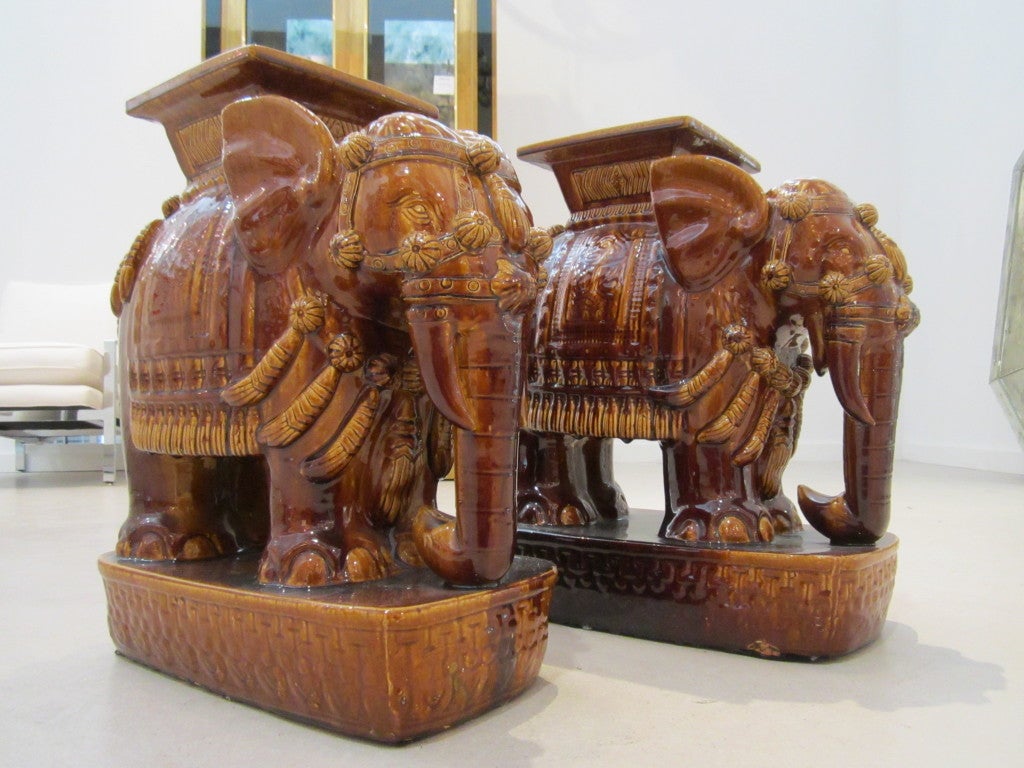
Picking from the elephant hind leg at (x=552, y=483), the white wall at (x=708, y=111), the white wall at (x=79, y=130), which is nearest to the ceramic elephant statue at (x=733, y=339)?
the elephant hind leg at (x=552, y=483)

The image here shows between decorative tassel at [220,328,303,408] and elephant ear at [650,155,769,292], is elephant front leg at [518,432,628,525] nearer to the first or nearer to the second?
elephant ear at [650,155,769,292]

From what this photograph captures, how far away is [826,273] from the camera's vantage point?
1.13m

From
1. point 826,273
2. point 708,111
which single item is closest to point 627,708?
point 826,273

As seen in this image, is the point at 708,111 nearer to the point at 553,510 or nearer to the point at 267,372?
the point at 553,510

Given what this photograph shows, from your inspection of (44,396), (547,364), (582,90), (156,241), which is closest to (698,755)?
(547,364)

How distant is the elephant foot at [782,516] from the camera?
4.19 ft

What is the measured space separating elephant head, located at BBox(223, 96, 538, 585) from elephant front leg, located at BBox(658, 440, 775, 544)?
14.9 inches

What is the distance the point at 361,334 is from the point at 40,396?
99.8 inches

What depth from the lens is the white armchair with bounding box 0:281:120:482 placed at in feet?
10.1

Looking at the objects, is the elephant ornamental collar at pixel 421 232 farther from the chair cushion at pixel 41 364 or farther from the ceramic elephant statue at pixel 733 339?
the chair cushion at pixel 41 364

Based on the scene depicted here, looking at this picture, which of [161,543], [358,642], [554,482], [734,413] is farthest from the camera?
[554,482]

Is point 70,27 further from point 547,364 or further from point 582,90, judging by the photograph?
point 547,364

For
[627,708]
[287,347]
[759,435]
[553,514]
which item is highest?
[287,347]

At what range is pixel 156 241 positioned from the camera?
1.07 m
